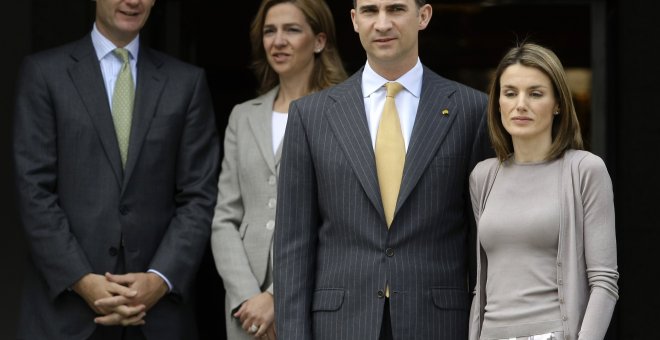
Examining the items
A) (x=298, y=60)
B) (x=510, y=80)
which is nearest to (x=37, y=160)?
(x=298, y=60)

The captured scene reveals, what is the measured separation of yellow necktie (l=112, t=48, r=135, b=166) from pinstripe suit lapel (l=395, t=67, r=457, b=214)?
1.25m

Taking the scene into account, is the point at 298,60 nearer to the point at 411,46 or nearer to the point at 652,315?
the point at 411,46

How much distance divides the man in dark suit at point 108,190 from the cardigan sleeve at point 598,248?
67.2 inches

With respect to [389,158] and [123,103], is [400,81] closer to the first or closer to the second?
[389,158]

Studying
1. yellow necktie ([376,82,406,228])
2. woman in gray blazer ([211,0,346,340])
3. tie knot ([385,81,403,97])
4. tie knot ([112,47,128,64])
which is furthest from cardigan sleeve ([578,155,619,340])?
tie knot ([112,47,128,64])

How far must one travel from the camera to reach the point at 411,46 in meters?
4.36

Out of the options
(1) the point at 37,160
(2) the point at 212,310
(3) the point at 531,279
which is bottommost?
(2) the point at 212,310

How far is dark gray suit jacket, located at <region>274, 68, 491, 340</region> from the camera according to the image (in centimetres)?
415

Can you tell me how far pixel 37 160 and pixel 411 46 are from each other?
58.3 inches

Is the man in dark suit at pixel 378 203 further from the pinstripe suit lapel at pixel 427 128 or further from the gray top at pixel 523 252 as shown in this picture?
the gray top at pixel 523 252

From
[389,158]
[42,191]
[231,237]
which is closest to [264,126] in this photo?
[231,237]

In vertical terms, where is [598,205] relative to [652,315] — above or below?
above

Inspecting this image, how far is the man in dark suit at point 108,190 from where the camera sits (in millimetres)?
4781

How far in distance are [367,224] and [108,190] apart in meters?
1.17
